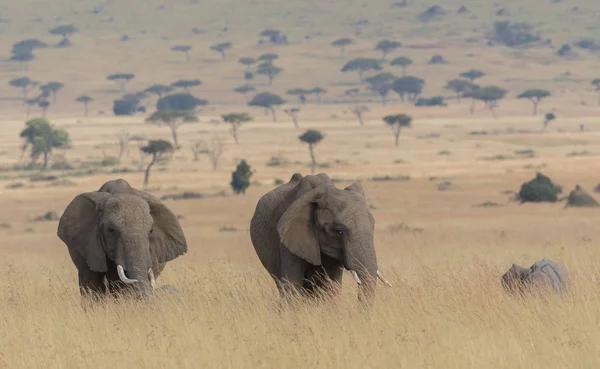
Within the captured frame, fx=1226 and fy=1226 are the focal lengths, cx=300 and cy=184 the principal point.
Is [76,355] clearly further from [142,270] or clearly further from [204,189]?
[204,189]

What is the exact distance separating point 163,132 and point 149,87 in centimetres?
4733

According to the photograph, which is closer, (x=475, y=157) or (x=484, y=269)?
(x=484, y=269)

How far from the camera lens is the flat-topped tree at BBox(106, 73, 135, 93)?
15412cm

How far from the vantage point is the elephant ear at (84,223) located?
1333 cm

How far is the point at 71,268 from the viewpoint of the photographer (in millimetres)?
18828

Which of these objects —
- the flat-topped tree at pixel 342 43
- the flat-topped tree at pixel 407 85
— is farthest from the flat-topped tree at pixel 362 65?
the flat-topped tree at pixel 342 43

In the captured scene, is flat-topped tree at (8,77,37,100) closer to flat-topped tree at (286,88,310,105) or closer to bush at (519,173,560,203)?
flat-topped tree at (286,88,310,105)

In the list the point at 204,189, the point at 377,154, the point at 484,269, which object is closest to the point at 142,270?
the point at 484,269

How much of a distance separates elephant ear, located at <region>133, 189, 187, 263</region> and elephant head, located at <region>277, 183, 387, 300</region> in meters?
1.92

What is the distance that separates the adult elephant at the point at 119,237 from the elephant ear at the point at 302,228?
1.51 metres

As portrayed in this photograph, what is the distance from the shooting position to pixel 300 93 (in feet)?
458

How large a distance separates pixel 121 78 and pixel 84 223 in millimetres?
146638

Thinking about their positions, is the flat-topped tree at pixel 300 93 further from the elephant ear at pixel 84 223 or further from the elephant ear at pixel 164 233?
the elephant ear at pixel 84 223

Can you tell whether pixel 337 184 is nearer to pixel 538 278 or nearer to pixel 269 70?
pixel 538 278
